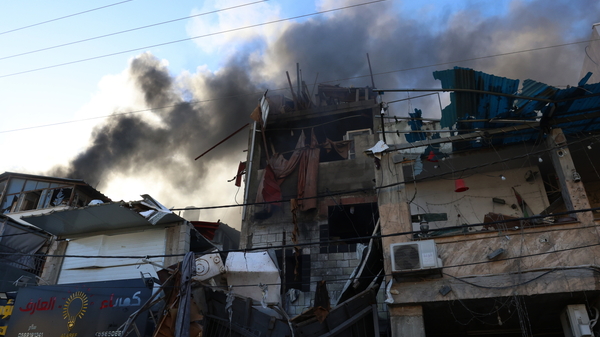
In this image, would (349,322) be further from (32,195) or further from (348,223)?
(32,195)

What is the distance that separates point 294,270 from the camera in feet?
52.0

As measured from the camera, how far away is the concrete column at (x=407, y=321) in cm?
1046

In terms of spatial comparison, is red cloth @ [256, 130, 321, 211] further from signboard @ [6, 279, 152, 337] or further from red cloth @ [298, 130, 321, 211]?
signboard @ [6, 279, 152, 337]

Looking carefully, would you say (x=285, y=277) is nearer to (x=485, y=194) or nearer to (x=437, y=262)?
(x=437, y=262)

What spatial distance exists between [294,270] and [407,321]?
6.00m

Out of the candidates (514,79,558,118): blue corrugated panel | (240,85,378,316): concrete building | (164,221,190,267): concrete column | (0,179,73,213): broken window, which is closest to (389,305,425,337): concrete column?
(240,85,378,316): concrete building

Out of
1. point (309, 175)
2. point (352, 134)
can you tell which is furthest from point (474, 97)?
point (352, 134)

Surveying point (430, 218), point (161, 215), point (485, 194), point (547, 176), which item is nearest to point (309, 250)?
point (430, 218)

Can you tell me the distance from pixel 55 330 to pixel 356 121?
14.9 metres

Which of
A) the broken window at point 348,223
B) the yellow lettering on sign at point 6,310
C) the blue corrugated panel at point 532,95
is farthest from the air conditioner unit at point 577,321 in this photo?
the yellow lettering on sign at point 6,310

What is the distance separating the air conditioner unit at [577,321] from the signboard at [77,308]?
12453mm

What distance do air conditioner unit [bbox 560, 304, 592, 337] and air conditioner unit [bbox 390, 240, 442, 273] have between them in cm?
337

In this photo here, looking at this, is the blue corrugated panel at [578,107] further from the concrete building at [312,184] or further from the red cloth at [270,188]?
the red cloth at [270,188]

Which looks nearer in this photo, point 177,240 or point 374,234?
point 374,234
